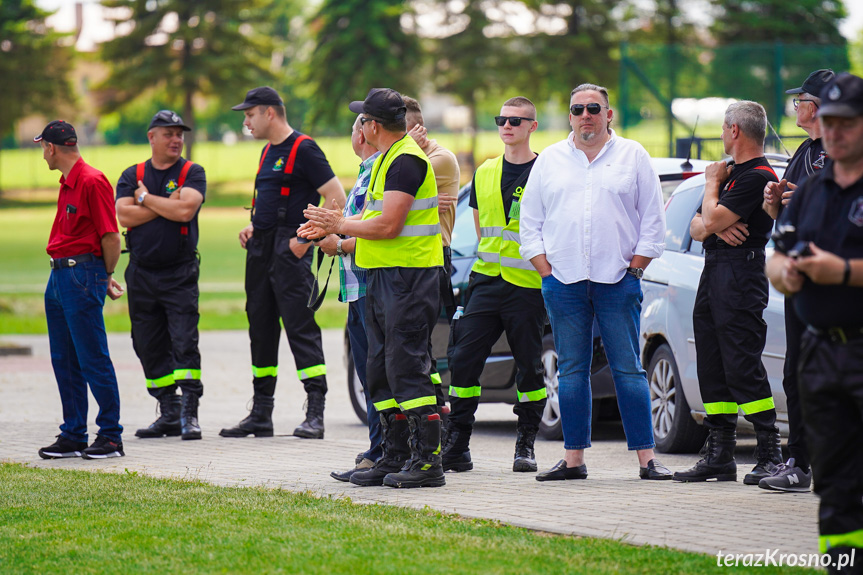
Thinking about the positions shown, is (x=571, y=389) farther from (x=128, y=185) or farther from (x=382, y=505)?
(x=128, y=185)

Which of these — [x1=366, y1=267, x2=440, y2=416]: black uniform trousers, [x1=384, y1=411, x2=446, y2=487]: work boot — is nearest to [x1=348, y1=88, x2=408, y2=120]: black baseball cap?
[x1=366, y1=267, x2=440, y2=416]: black uniform trousers

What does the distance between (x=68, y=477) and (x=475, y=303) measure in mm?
2547

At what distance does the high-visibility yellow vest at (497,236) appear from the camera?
24.1 feet

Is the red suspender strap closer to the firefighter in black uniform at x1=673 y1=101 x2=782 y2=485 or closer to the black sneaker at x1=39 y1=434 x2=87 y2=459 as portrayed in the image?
the black sneaker at x1=39 y1=434 x2=87 y2=459

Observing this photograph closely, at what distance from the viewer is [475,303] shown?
24.3 ft

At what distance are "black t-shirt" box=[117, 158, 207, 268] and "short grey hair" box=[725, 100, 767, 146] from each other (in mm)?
4084

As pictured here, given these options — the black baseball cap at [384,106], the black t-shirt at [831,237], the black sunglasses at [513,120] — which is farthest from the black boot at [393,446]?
the black t-shirt at [831,237]

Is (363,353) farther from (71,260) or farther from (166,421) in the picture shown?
(166,421)

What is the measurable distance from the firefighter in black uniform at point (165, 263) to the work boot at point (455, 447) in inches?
93.0

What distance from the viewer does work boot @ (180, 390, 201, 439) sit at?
9.02 meters

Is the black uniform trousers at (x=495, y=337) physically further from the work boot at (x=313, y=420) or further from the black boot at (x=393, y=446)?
the work boot at (x=313, y=420)

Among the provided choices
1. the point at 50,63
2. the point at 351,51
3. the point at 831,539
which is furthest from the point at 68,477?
the point at 50,63

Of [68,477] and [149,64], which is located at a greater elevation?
[149,64]

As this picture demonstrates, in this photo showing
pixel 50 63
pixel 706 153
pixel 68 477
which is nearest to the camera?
pixel 68 477
